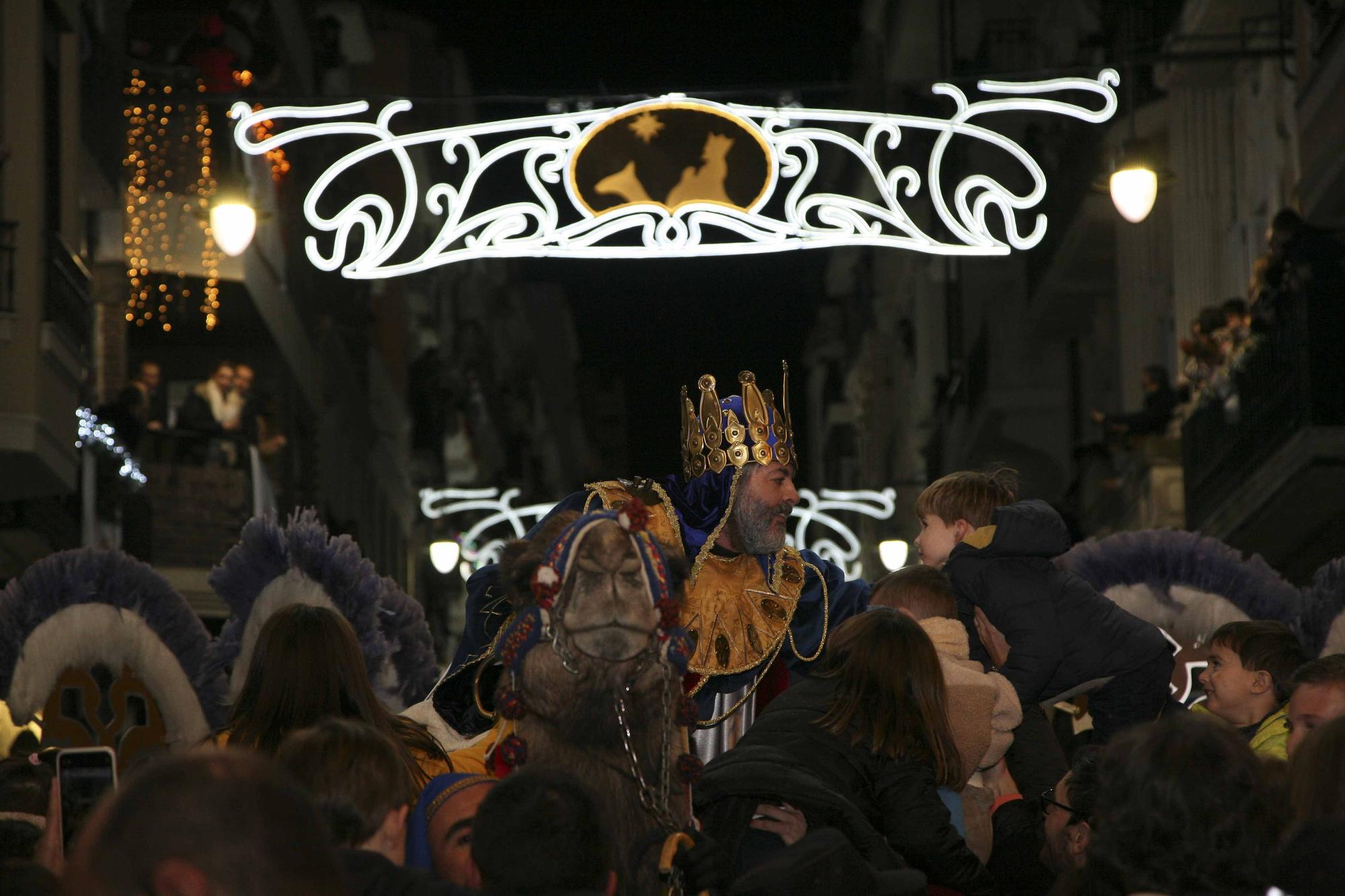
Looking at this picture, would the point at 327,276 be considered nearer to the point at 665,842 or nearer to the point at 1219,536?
the point at 1219,536

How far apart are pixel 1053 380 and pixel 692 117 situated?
2411 cm

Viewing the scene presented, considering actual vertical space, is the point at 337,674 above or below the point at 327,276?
below

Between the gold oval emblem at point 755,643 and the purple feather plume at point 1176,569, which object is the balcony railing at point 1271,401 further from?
the gold oval emblem at point 755,643

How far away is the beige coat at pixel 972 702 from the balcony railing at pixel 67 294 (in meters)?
13.7

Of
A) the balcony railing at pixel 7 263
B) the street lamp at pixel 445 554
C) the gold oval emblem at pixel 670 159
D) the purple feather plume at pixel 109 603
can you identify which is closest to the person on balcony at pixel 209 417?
the street lamp at pixel 445 554

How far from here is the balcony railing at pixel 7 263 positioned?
760 inches

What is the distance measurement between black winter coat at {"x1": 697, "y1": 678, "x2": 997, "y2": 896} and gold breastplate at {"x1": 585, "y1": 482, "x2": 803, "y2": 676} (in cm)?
112

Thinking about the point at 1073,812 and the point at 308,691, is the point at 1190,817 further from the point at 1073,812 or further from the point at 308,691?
the point at 308,691

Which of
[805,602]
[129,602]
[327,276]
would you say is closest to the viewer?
[805,602]

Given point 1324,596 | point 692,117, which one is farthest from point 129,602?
point 692,117

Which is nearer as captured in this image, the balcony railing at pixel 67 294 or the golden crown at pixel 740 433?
the golden crown at pixel 740 433

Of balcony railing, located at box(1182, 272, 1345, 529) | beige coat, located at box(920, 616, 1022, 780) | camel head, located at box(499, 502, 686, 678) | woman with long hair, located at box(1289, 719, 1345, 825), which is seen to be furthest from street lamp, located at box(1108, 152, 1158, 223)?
woman with long hair, located at box(1289, 719, 1345, 825)

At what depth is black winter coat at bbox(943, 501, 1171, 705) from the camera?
7.56 metres

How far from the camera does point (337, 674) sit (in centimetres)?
651
